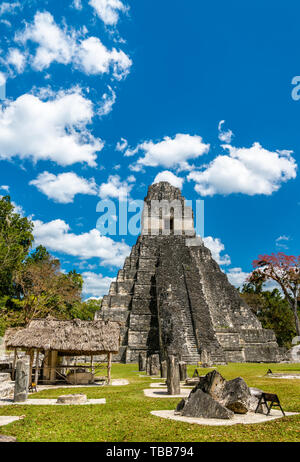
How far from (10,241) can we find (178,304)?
12.0 metres

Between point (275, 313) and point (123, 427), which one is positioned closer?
point (123, 427)

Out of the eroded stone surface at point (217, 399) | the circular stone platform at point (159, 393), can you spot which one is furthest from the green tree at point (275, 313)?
the eroded stone surface at point (217, 399)

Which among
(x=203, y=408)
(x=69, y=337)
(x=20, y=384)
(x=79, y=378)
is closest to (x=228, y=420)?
(x=203, y=408)

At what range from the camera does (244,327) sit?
23.2 m

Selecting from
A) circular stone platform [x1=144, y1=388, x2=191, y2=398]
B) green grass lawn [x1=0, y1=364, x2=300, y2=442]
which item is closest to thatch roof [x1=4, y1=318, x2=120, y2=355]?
circular stone platform [x1=144, y1=388, x2=191, y2=398]

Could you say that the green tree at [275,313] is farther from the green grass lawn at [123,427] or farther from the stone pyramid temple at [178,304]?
the green grass lawn at [123,427]

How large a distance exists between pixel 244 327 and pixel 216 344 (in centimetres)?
536

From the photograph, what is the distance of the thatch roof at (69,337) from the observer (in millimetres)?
11420

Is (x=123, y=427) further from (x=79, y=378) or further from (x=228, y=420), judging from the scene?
(x=79, y=378)

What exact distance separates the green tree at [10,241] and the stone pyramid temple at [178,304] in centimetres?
675

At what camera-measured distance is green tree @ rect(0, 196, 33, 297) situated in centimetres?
2293

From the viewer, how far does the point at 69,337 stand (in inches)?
472

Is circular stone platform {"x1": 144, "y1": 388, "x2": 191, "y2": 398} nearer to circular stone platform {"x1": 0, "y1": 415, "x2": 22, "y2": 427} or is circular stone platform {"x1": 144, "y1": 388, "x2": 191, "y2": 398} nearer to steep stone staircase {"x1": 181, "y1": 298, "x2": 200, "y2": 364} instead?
circular stone platform {"x1": 0, "y1": 415, "x2": 22, "y2": 427}
